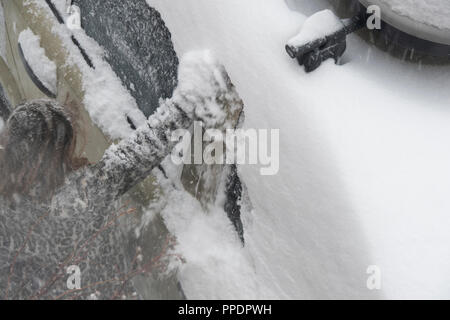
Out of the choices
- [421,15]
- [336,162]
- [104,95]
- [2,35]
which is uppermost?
[2,35]

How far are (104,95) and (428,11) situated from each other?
1.54m

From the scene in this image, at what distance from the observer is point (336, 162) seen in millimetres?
1584

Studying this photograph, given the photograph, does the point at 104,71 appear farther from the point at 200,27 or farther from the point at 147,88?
A: the point at 200,27

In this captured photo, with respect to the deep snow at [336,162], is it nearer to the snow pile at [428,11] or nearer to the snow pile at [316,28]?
the snow pile at [316,28]

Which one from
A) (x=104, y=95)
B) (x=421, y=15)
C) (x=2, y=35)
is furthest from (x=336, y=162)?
(x=2, y=35)

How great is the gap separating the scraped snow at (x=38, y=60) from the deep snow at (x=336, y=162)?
45.0 inches

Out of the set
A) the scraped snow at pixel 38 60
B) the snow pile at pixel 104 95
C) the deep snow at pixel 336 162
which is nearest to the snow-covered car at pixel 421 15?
the deep snow at pixel 336 162

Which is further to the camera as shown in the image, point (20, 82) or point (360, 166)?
point (20, 82)

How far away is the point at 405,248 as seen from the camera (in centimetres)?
150

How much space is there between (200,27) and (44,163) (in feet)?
4.26

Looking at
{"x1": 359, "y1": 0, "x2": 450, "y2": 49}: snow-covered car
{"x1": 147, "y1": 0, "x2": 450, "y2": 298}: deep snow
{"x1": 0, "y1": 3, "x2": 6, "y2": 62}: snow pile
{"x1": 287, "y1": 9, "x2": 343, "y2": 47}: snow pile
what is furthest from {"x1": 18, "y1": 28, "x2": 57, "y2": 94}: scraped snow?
{"x1": 359, "y1": 0, "x2": 450, "y2": 49}: snow-covered car

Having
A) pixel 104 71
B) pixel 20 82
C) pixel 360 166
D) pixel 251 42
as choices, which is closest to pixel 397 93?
pixel 360 166

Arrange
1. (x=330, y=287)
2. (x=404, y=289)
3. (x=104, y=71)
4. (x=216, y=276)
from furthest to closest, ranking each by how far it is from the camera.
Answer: (x=104, y=71) → (x=216, y=276) → (x=330, y=287) → (x=404, y=289)

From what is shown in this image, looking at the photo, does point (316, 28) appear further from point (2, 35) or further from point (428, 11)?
point (2, 35)
